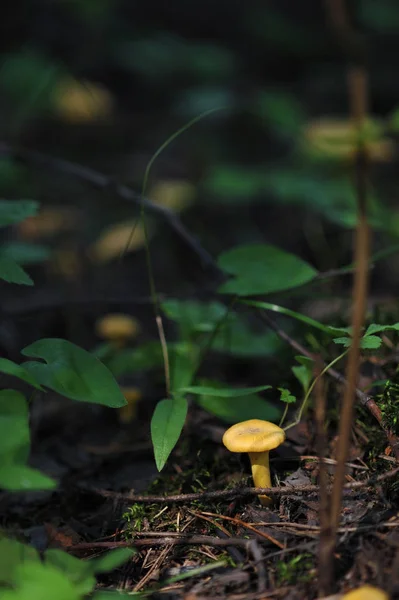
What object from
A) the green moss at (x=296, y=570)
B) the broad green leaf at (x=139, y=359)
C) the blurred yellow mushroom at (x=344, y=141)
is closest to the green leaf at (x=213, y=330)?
the broad green leaf at (x=139, y=359)

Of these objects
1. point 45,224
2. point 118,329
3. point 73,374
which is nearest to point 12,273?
point 73,374

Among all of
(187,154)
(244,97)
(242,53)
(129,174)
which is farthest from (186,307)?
(242,53)

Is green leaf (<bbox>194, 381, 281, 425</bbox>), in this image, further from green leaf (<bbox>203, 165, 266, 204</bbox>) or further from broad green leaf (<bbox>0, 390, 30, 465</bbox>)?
green leaf (<bbox>203, 165, 266, 204</bbox>)

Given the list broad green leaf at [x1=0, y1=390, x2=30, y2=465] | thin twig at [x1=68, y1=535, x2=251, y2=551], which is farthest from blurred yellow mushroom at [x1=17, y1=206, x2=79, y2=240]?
broad green leaf at [x1=0, y1=390, x2=30, y2=465]

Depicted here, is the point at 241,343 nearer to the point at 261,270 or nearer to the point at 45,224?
the point at 261,270

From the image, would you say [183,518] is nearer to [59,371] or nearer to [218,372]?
[59,371]

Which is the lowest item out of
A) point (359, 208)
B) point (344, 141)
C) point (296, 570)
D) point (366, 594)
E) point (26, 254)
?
point (296, 570)
